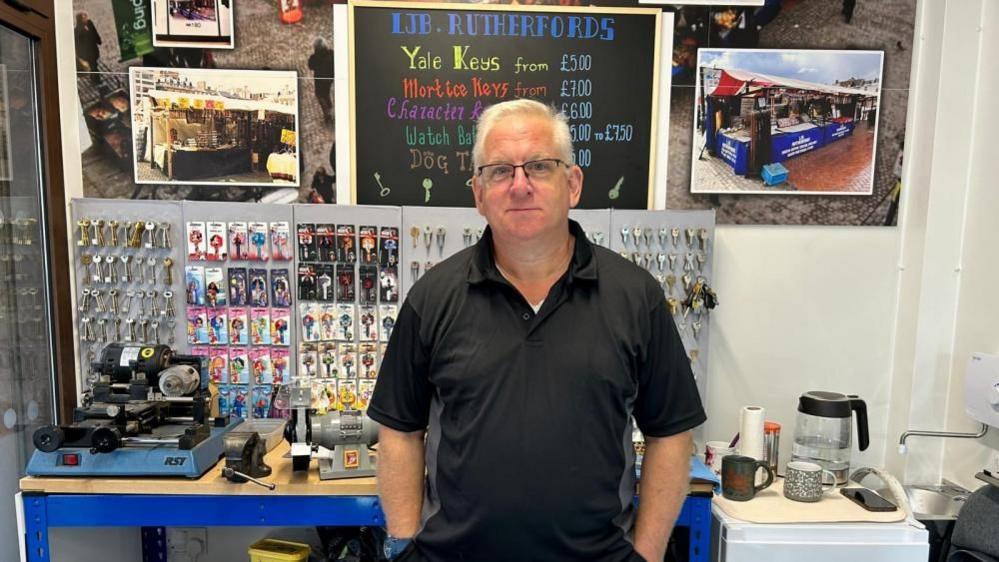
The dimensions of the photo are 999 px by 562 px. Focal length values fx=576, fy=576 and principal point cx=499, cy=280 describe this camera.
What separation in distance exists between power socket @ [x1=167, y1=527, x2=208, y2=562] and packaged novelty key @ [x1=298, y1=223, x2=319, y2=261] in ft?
4.37

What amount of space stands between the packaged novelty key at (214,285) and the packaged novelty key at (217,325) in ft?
0.14

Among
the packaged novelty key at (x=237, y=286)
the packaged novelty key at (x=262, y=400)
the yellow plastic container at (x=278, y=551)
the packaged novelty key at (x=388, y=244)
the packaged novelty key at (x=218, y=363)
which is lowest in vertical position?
the yellow plastic container at (x=278, y=551)

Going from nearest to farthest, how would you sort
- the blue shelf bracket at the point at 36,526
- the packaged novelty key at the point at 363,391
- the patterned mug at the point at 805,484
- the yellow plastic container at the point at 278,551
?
the blue shelf bracket at the point at 36,526 → the patterned mug at the point at 805,484 → the yellow plastic container at the point at 278,551 → the packaged novelty key at the point at 363,391

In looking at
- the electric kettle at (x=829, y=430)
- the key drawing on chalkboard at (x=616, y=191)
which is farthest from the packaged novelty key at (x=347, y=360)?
the electric kettle at (x=829, y=430)

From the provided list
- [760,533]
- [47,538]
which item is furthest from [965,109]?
[47,538]

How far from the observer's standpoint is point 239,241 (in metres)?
2.42

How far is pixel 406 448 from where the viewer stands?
4.82ft

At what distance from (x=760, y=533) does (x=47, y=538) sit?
2.32 metres

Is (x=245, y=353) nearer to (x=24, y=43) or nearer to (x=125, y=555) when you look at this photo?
(x=125, y=555)

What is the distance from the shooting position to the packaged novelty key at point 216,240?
7.94ft

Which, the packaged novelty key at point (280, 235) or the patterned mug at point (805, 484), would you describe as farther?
the packaged novelty key at point (280, 235)

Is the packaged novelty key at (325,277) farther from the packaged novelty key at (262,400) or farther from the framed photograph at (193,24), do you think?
the framed photograph at (193,24)

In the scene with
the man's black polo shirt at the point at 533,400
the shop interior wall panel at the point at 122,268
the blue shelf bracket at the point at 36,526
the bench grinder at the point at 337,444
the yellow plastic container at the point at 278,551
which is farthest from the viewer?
the shop interior wall panel at the point at 122,268

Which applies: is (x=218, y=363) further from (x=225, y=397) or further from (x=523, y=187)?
(x=523, y=187)
